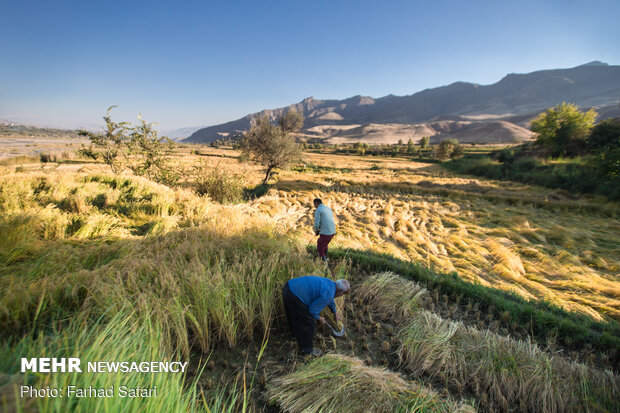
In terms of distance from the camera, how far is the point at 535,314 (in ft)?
11.8

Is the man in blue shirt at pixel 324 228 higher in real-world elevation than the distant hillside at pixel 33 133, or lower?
lower

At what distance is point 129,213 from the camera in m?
6.38

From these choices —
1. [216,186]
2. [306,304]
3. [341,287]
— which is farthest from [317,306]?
[216,186]

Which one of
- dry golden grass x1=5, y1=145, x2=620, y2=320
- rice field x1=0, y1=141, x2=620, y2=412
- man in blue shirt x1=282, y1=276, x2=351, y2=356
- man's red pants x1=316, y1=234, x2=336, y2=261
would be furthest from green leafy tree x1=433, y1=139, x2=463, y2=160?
man in blue shirt x1=282, y1=276, x2=351, y2=356

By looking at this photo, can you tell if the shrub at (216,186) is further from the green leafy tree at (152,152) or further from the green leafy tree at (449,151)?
the green leafy tree at (449,151)

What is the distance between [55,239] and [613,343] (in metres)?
9.40

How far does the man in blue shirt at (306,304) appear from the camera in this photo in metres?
2.77

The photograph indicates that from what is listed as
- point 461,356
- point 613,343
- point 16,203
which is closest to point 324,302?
point 461,356

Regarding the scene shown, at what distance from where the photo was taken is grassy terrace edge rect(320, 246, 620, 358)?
3.22 meters

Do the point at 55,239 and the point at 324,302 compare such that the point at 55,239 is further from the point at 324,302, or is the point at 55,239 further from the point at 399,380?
the point at 399,380

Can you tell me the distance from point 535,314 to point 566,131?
35196mm

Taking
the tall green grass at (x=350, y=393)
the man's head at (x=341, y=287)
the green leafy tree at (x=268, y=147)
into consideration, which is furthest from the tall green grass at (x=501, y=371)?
the green leafy tree at (x=268, y=147)

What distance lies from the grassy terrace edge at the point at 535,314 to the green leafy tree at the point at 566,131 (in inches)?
1310

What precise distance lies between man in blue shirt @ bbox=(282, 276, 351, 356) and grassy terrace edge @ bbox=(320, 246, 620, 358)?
219 cm
